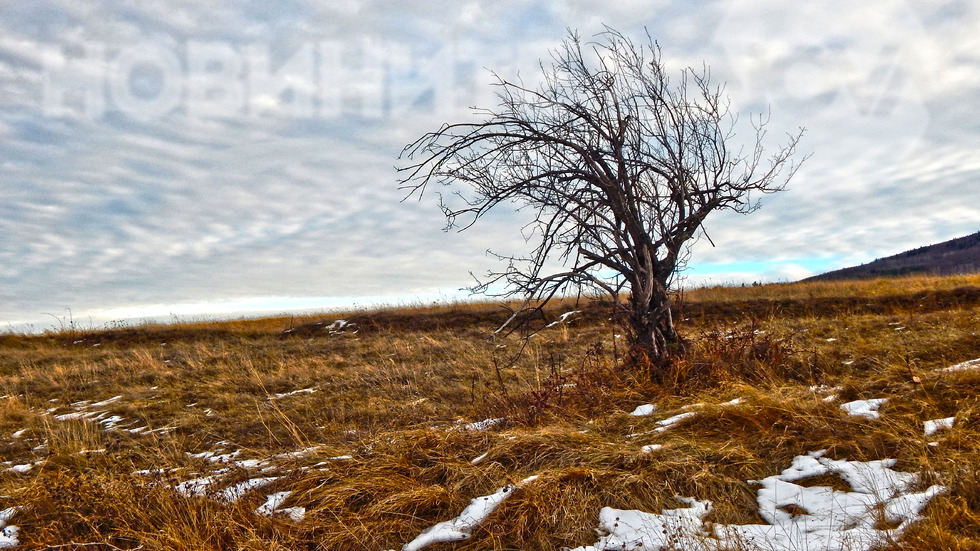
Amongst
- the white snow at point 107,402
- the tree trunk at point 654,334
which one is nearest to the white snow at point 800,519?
the tree trunk at point 654,334

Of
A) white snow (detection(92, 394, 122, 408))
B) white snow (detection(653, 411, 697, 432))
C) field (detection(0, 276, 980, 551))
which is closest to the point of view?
field (detection(0, 276, 980, 551))

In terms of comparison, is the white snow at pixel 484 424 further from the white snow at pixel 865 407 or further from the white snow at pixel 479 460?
the white snow at pixel 865 407

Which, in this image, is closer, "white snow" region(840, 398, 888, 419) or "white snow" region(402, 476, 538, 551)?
"white snow" region(402, 476, 538, 551)

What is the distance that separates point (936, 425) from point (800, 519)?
1.66 metres

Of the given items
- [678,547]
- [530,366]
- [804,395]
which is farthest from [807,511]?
[530,366]

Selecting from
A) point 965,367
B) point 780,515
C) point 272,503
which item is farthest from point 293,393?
point 965,367

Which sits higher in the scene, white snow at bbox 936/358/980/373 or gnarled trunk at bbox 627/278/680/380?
gnarled trunk at bbox 627/278/680/380

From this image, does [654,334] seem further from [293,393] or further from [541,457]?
[293,393]

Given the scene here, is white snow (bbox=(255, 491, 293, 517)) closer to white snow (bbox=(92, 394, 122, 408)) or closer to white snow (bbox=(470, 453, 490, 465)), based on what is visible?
white snow (bbox=(470, 453, 490, 465))

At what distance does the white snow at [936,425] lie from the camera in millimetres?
3771

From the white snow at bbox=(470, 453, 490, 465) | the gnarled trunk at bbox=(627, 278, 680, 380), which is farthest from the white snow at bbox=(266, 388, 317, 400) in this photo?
the white snow at bbox=(470, 453, 490, 465)

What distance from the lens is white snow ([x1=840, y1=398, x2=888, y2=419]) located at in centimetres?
415

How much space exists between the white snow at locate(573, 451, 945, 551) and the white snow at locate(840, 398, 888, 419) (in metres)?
0.77

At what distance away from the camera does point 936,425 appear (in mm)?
3844
